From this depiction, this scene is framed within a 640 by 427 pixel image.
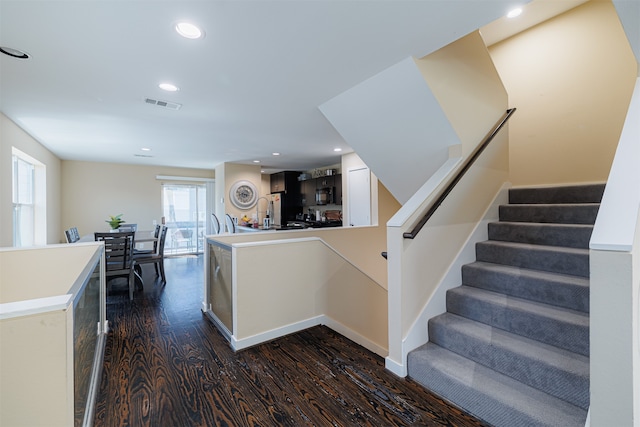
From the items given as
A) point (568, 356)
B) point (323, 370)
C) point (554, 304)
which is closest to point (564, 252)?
point (554, 304)

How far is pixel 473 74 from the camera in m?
2.74

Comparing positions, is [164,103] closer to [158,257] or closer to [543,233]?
[158,257]

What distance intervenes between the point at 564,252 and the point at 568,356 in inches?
32.3

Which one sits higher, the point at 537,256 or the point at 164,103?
the point at 164,103

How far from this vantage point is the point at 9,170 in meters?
3.26

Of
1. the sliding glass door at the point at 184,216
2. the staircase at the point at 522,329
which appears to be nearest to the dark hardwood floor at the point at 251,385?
the staircase at the point at 522,329

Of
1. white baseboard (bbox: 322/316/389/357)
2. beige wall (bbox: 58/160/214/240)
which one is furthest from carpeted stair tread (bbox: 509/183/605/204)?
beige wall (bbox: 58/160/214/240)

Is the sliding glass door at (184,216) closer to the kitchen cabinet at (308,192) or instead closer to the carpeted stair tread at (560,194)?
the kitchen cabinet at (308,192)

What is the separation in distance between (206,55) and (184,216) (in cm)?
681

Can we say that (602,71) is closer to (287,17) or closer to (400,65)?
(400,65)

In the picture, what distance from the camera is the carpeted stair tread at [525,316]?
1707 mm

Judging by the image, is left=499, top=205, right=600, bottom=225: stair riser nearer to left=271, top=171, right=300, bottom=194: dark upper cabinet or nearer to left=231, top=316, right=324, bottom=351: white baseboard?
left=231, top=316, right=324, bottom=351: white baseboard

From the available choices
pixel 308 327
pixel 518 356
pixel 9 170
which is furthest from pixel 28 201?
pixel 518 356

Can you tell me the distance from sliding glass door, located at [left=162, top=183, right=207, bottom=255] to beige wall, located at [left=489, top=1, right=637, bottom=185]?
7577mm
